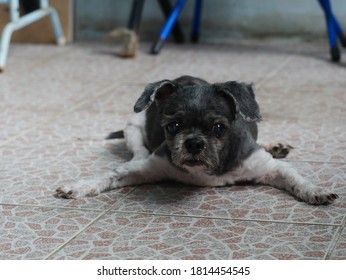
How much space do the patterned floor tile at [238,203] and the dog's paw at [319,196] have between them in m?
0.02

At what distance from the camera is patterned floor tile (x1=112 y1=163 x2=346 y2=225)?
265 cm

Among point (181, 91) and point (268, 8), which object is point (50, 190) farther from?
point (268, 8)

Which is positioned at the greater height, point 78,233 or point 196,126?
point 196,126

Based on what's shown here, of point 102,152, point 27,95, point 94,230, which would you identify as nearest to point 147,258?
point 94,230

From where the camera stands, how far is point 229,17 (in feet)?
22.3

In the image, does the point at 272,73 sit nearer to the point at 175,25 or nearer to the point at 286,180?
the point at 175,25

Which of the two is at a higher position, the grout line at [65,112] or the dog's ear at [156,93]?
the dog's ear at [156,93]

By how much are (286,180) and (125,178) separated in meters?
0.62

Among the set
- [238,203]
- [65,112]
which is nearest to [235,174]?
[238,203]

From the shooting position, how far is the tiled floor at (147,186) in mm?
2391

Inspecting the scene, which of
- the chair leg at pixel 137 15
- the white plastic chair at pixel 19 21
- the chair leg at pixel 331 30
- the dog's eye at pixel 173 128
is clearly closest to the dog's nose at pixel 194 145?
the dog's eye at pixel 173 128

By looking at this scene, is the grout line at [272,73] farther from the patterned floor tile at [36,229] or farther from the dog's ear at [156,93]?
the patterned floor tile at [36,229]

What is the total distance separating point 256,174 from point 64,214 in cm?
76

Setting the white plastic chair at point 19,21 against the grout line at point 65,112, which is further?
the white plastic chair at point 19,21
